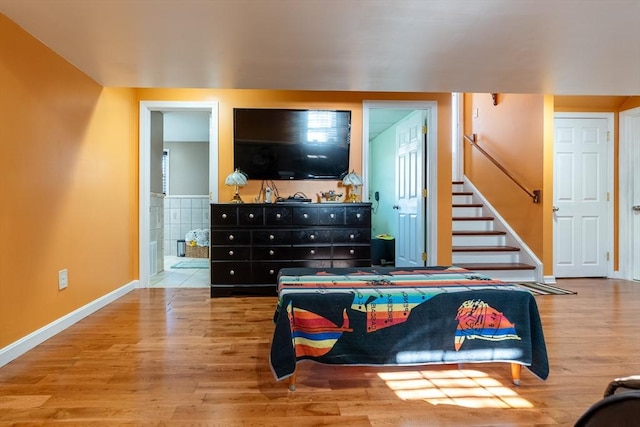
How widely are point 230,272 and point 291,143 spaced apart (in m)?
1.64

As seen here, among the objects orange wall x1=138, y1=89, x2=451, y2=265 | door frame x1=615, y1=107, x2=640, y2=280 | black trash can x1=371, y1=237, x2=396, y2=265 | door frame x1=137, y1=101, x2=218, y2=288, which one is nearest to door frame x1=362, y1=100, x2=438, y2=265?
orange wall x1=138, y1=89, x2=451, y2=265

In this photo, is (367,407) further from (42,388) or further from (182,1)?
(182,1)

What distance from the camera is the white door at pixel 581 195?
4637 millimetres

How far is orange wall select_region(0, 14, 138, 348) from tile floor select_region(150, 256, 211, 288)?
0.63 meters

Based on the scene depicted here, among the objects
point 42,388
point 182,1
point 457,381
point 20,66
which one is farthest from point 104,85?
point 457,381

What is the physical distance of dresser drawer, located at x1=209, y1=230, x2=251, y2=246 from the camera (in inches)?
145

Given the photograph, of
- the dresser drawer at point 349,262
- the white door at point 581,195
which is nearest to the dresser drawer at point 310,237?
the dresser drawer at point 349,262

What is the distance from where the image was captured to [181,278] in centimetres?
467

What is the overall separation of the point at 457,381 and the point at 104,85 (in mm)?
3792

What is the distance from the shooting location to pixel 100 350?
7.48ft

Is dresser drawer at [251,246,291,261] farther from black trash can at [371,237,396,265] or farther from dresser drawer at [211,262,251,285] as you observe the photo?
black trash can at [371,237,396,265]

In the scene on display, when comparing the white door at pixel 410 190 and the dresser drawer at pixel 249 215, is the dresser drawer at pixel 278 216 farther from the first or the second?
the white door at pixel 410 190

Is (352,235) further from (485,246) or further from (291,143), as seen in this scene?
(485,246)

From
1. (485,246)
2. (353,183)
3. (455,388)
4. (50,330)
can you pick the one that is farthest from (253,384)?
(485,246)
